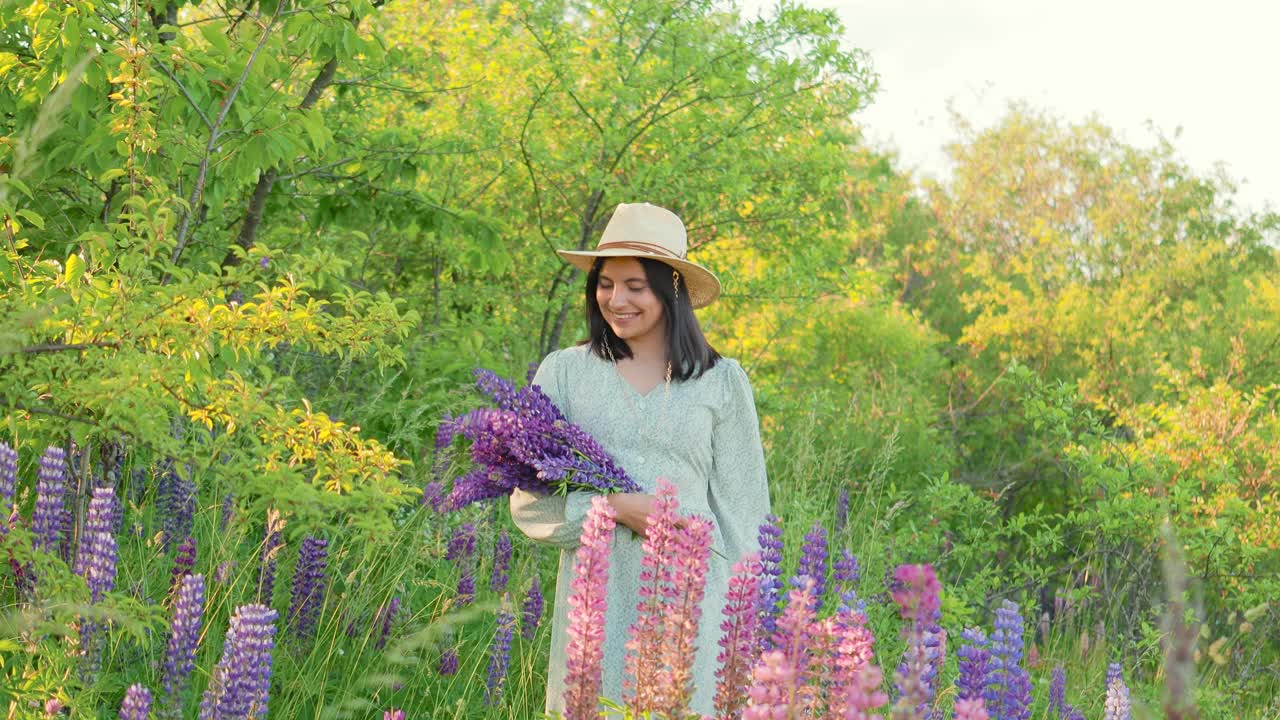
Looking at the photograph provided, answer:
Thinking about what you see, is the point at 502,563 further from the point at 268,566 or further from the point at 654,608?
the point at 654,608

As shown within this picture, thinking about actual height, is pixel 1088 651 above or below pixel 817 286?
below

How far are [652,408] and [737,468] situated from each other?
0.28 metres

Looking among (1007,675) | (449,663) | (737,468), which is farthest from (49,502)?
(1007,675)

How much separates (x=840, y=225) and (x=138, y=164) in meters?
5.53

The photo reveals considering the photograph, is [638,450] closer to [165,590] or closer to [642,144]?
[165,590]

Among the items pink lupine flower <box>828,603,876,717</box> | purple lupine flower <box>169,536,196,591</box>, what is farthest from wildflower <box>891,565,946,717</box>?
→ purple lupine flower <box>169,536,196,591</box>

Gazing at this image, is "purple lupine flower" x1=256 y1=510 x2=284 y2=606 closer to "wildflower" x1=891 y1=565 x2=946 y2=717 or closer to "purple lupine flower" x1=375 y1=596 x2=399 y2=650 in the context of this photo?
"purple lupine flower" x1=375 y1=596 x2=399 y2=650

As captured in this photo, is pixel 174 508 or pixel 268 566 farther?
pixel 174 508

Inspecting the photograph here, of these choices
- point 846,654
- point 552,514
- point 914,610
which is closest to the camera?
point 914,610

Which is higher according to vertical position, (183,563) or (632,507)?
(632,507)

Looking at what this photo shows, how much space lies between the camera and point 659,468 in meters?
3.12

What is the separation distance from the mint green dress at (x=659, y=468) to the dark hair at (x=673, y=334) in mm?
34

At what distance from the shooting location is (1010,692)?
2.42 meters

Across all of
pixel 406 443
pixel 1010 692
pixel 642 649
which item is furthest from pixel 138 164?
pixel 406 443
